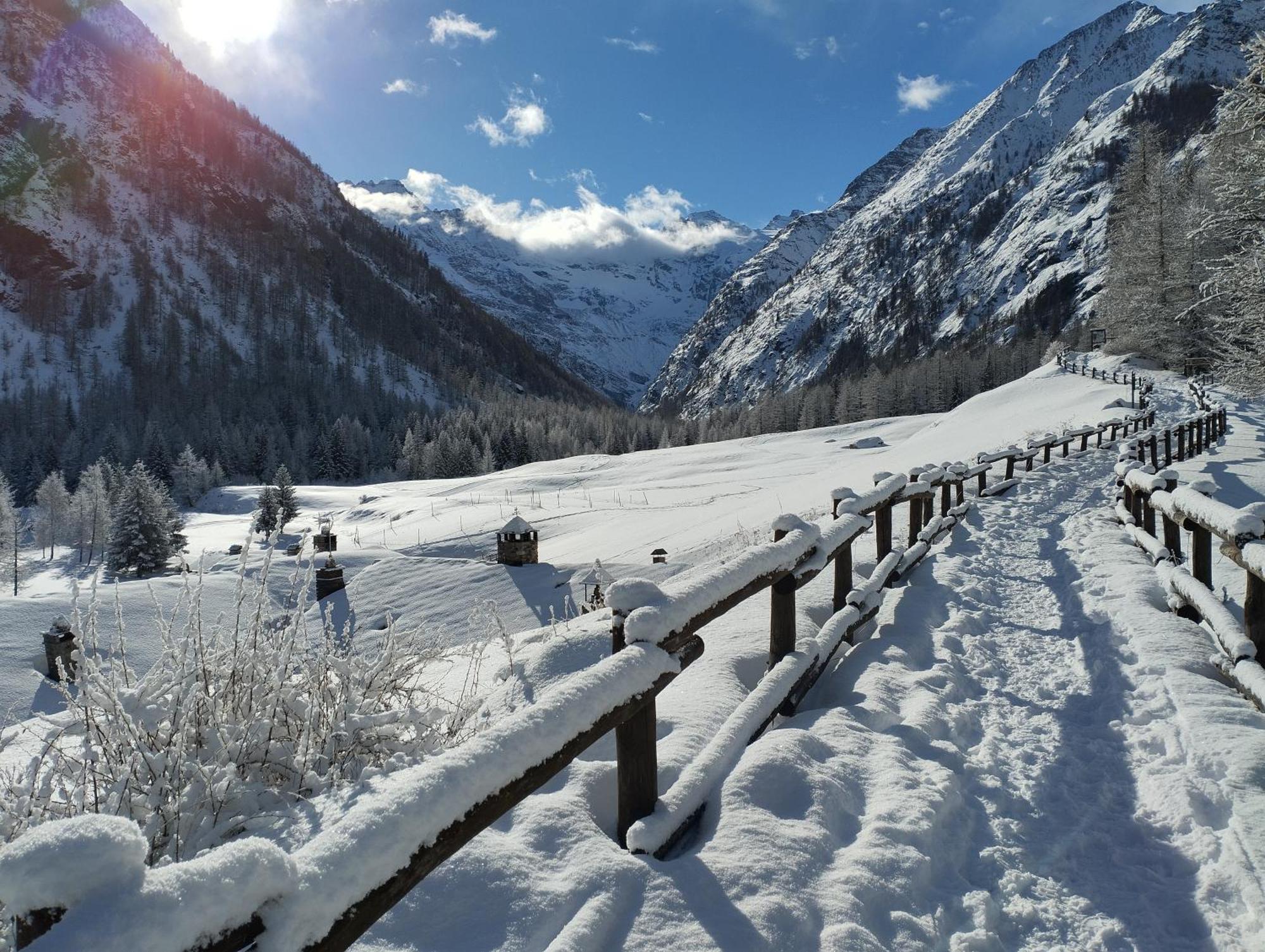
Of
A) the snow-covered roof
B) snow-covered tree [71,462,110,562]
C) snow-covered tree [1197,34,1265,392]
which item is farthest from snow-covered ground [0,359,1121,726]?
snow-covered tree [1197,34,1265,392]

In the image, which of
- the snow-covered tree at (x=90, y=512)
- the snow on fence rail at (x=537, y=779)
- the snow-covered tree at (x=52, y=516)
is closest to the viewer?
the snow on fence rail at (x=537, y=779)

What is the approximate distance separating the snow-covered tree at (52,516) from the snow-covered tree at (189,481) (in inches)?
381

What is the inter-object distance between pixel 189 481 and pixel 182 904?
9183 cm

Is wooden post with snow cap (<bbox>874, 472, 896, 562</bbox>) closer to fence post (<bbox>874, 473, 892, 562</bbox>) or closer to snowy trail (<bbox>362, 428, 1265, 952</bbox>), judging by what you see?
fence post (<bbox>874, 473, 892, 562</bbox>)

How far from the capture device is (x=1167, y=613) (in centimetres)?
571

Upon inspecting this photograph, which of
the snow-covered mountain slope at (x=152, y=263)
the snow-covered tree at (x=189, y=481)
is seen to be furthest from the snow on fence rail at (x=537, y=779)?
the snow-covered mountain slope at (x=152, y=263)

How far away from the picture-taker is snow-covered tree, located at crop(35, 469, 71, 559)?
232 ft

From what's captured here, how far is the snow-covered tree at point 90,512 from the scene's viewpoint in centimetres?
6338

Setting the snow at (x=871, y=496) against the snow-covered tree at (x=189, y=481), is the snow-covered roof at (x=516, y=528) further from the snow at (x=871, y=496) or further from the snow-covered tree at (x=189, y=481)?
the snow-covered tree at (x=189, y=481)

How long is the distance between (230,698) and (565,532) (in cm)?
2294

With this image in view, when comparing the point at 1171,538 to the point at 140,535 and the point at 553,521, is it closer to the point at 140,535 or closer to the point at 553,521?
the point at 553,521

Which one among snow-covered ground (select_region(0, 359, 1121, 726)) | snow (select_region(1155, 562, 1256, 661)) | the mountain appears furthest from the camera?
the mountain

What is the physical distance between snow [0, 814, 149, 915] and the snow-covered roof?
670 inches

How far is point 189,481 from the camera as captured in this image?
256 ft
